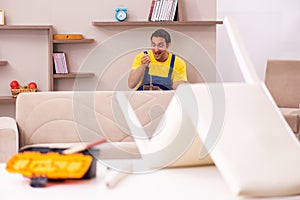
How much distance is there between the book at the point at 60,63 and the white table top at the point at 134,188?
3584 millimetres

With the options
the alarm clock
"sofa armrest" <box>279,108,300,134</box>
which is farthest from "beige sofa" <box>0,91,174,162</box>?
the alarm clock

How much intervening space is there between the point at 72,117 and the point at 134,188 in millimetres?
1897

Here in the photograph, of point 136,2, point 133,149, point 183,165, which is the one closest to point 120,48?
point 136,2

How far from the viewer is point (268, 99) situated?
4.78 ft

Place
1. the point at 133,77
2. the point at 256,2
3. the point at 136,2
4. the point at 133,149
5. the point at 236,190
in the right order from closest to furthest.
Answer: the point at 236,190 → the point at 133,149 → the point at 133,77 → the point at 136,2 → the point at 256,2

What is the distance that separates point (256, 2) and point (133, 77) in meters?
2.99

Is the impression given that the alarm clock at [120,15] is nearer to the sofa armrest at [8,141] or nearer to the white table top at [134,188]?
the sofa armrest at [8,141]

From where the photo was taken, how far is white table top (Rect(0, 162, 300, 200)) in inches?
46.4

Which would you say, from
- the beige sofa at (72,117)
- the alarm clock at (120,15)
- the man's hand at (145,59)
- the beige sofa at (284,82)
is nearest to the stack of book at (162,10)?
the alarm clock at (120,15)

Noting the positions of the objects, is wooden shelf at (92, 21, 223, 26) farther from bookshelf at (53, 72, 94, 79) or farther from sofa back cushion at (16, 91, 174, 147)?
sofa back cushion at (16, 91, 174, 147)

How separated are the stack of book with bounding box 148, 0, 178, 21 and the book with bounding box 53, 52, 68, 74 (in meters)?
0.90

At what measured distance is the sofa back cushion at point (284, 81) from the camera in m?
4.98

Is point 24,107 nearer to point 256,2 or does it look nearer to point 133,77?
point 133,77

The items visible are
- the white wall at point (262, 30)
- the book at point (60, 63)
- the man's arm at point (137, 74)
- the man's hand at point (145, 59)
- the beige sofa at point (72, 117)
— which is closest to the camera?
the beige sofa at point (72, 117)
